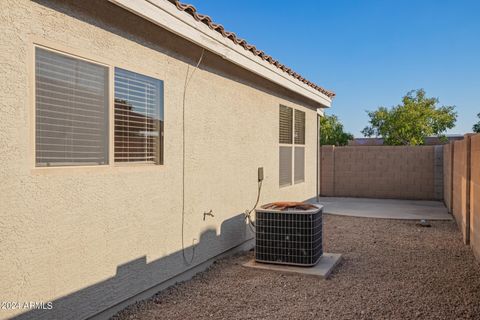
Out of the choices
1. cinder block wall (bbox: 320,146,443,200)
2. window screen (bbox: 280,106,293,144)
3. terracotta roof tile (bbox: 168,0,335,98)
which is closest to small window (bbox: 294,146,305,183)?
window screen (bbox: 280,106,293,144)

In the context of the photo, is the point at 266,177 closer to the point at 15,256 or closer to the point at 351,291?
the point at 351,291

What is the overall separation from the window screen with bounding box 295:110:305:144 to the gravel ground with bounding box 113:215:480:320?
11.6 feet

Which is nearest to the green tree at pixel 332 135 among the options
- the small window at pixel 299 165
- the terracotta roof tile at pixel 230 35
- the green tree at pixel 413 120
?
the green tree at pixel 413 120

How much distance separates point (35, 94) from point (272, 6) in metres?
14.9

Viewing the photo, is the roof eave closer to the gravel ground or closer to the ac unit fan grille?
the ac unit fan grille

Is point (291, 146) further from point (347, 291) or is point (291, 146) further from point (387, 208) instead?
point (387, 208)

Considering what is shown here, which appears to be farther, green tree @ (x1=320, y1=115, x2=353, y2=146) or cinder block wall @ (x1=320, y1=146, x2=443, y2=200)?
green tree @ (x1=320, y1=115, x2=353, y2=146)

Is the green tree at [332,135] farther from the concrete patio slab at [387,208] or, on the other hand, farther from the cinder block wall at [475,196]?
the cinder block wall at [475,196]

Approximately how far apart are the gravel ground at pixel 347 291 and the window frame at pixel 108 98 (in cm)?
151

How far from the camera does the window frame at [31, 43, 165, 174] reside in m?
3.37

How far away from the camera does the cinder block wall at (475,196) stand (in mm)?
6704

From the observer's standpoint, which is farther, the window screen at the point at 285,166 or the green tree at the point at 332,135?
the green tree at the point at 332,135

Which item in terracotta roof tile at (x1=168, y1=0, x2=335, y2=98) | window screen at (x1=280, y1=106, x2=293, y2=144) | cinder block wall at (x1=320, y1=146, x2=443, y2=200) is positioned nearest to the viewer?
terracotta roof tile at (x1=168, y1=0, x2=335, y2=98)

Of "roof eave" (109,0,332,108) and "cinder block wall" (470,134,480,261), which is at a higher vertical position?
"roof eave" (109,0,332,108)
